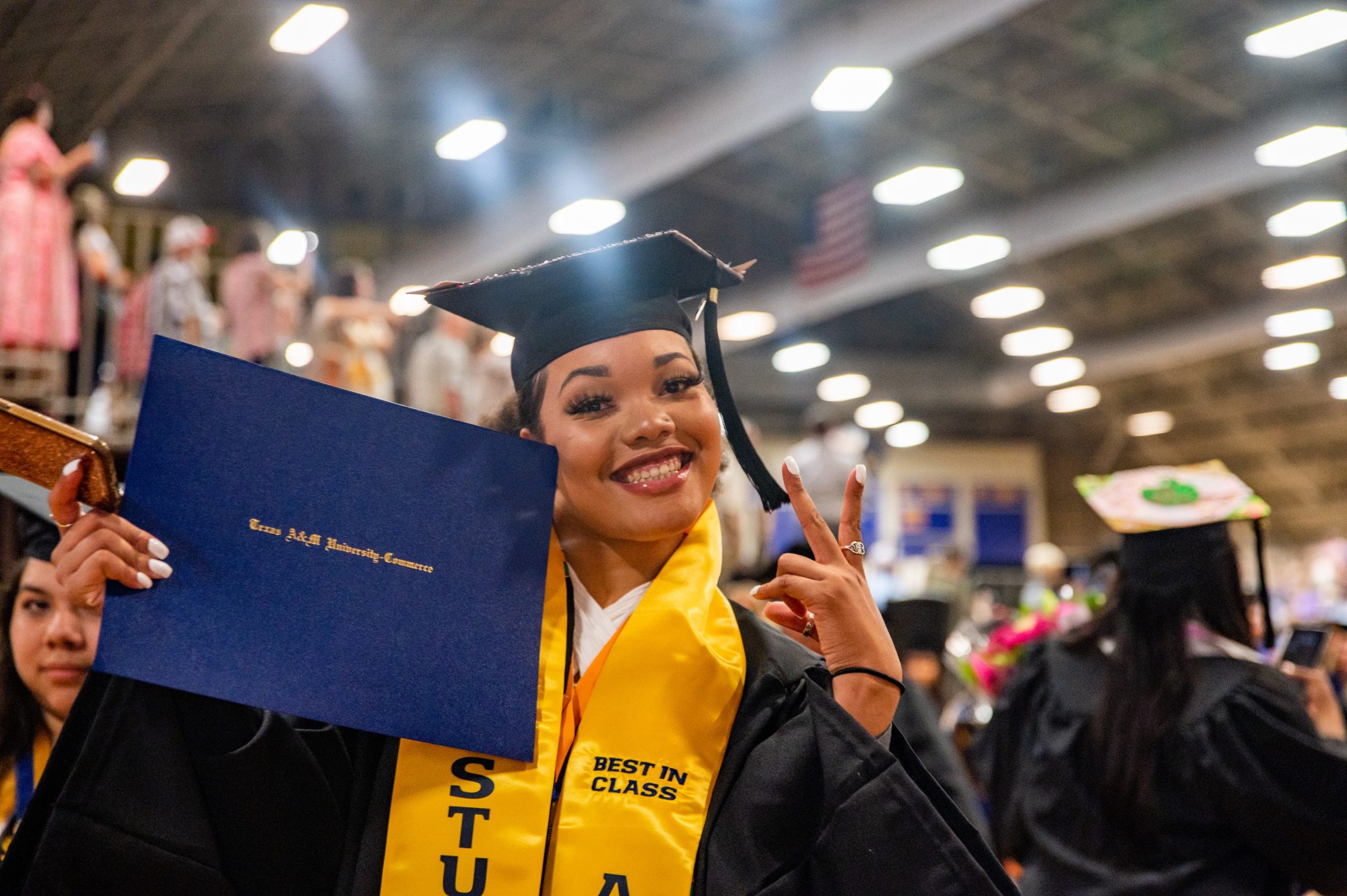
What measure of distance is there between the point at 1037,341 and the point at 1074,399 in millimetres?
3461

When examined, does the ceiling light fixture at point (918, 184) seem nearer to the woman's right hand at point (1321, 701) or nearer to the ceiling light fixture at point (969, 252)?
the ceiling light fixture at point (969, 252)

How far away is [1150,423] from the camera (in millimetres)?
23297

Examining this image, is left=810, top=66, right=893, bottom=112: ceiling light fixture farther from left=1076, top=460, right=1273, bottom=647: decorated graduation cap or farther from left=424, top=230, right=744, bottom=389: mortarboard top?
left=424, top=230, right=744, bottom=389: mortarboard top

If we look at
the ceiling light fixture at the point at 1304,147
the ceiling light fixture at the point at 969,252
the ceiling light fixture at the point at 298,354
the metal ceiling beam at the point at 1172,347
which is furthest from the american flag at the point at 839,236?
the metal ceiling beam at the point at 1172,347

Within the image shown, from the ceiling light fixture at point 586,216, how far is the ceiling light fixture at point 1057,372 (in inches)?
375

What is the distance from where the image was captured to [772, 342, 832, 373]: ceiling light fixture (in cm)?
1965

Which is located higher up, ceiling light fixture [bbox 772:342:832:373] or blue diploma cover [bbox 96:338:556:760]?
ceiling light fixture [bbox 772:342:832:373]

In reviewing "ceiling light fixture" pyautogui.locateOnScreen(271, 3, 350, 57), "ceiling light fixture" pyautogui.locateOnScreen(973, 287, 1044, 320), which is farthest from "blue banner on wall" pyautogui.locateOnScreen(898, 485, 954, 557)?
"ceiling light fixture" pyautogui.locateOnScreen(271, 3, 350, 57)

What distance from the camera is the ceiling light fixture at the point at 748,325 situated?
57.3ft

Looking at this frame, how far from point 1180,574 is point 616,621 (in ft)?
6.70

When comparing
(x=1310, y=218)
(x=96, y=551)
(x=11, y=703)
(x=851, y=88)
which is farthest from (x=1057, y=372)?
(x=96, y=551)

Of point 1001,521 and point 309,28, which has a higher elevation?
point 309,28

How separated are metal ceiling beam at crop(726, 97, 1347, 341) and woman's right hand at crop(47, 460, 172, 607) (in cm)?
1129

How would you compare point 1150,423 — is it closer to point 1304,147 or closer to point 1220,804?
point 1304,147
